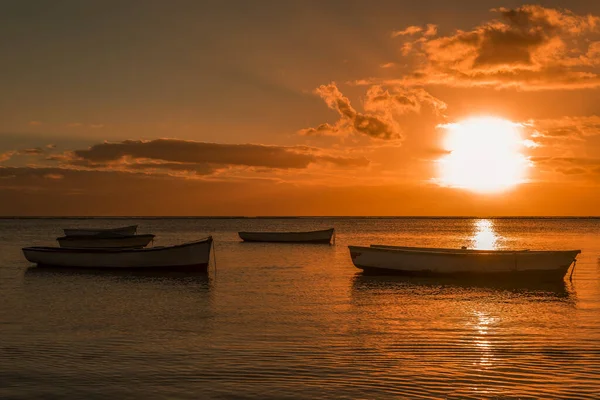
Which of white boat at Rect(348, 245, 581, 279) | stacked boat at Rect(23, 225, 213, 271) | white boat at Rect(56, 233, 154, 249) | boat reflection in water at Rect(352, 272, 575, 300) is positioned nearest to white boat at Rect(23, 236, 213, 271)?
stacked boat at Rect(23, 225, 213, 271)

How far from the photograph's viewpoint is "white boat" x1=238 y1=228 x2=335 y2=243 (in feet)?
269

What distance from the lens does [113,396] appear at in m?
12.0

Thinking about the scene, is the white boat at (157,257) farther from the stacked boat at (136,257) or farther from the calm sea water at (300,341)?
the calm sea water at (300,341)

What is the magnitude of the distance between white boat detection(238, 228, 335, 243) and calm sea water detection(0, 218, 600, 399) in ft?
160

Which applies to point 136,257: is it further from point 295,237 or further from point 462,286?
point 295,237

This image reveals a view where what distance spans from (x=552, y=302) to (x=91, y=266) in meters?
28.7

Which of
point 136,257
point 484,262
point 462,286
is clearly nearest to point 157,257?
point 136,257

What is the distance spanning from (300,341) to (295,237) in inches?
2614

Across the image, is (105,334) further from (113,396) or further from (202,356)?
(113,396)

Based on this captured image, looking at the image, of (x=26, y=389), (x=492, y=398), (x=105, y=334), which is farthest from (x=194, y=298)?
(x=492, y=398)

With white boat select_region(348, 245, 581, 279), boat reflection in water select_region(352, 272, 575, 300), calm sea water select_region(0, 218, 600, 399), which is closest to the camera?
calm sea water select_region(0, 218, 600, 399)

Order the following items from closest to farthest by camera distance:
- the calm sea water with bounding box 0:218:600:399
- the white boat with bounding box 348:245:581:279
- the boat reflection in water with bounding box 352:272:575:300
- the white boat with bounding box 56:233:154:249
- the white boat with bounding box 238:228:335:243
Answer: the calm sea water with bounding box 0:218:600:399 → the boat reflection in water with bounding box 352:272:575:300 → the white boat with bounding box 348:245:581:279 → the white boat with bounding box 56:233:154:249 → the white boat with bounding box 238:228:335:243

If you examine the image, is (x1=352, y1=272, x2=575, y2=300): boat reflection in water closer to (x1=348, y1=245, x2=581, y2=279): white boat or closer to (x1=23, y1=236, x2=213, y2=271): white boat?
(x1=348, y1=245, x2=581, y2=279): white boat

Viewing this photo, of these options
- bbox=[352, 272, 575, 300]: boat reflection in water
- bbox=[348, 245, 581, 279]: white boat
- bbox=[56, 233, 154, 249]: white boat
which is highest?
bbox=[348, 245, 581, 279]: white boat
